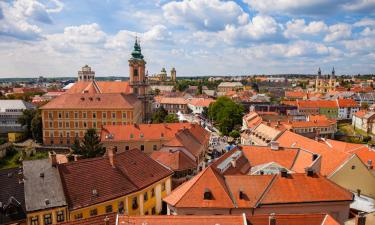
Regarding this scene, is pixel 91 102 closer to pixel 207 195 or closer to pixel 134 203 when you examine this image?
pixel 134 203

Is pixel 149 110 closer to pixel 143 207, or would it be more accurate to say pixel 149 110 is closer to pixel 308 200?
pixel 143 207

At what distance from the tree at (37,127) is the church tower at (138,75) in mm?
26787

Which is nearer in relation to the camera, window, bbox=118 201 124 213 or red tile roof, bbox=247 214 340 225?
red tile roof, bbox=247 214 340 225

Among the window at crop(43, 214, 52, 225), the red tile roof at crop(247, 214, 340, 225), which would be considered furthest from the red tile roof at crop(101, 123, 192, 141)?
the red tile roof at crop(247, 214, 340, 225)

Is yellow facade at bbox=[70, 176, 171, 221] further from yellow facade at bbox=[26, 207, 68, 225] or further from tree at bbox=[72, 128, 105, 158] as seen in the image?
tree at bbox=[72, 128, 105, 158]

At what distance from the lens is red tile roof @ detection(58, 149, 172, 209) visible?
1132 inches

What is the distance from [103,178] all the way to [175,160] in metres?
12.7

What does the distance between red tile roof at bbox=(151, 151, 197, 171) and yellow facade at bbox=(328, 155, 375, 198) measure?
17.4 meters

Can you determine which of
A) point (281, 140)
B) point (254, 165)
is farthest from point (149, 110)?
point (254, 165)

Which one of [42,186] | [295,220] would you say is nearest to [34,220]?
[42,186]

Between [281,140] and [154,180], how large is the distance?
24904 millimetres

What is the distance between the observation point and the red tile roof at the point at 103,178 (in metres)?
28.8

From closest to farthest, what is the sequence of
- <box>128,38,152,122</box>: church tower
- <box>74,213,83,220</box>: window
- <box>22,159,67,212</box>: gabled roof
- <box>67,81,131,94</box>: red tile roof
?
<box>22,159,67,212</box>: gabled roof, <box>74,213,83,220</box>: window, <box>67,81,131,94</box>: red tile roof, <box>128,38,152,122</box>: church tower

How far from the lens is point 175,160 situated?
41.8m
